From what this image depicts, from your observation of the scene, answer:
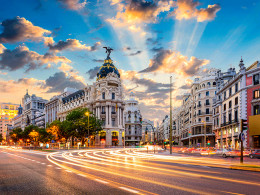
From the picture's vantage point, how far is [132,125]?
489ft

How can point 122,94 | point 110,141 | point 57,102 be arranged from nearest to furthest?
point 110,141
point 122,94
point 57,102

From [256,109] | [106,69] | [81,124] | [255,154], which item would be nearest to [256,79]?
[256,109]

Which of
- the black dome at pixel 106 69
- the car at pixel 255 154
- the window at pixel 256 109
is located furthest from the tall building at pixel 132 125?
the car at pixel 255 154

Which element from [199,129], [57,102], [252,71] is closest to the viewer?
[252,71]

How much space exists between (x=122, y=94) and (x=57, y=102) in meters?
49.2

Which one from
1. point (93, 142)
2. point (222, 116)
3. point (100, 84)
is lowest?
point (93, 142)

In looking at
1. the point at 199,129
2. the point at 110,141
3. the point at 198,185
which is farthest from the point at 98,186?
the point at 110,141

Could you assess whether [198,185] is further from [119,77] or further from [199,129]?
[119,77]

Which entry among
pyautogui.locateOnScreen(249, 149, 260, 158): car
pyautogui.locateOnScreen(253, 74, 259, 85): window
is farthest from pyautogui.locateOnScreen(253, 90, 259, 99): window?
pyautogui.locateOnScreen(249, 149, 260, 158): car

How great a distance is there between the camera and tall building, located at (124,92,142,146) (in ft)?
474

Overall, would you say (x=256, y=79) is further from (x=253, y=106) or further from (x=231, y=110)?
(x=231, y=110)

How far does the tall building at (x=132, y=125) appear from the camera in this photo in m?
145

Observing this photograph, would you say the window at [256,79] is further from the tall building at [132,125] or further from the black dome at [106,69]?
the tall building at [132,125]

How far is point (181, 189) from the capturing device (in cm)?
973
